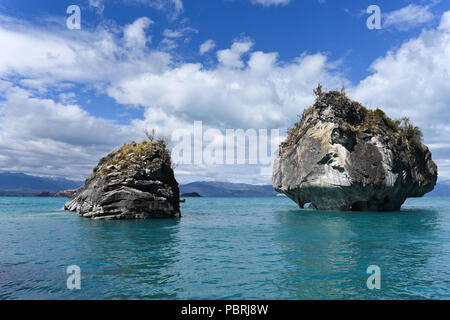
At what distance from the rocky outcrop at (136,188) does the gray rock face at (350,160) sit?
2049 centimetres

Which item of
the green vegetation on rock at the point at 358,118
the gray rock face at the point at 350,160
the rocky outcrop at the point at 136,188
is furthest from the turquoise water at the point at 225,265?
the green vegetation on rock at the point at 358,118

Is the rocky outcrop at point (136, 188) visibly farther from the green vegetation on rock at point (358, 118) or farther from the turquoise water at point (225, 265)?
the green vegetation on rock at point (358, 118)

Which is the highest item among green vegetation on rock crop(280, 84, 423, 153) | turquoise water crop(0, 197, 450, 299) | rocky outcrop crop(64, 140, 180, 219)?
green vegetation on rock crop(280, 84, 423, 153)

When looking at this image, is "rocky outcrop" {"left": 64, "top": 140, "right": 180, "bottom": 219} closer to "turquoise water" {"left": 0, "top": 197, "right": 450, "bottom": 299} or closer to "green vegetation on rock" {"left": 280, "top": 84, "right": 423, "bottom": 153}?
"turquoise water" {"left": 0, "top": 197, "right": 450, "bottom": 299}

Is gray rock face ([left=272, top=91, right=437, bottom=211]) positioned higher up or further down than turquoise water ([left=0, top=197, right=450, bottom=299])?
higher up

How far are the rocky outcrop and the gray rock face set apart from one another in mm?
20487

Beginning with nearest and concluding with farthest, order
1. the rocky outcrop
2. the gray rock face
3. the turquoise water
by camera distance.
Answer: the turquoise water < the rocky outcrop < the gray rock face

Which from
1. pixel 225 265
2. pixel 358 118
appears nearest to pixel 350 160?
pixel 358 118

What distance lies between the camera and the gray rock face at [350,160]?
134 feet

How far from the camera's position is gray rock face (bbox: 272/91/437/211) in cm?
4084

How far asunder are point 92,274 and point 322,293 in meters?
8.79

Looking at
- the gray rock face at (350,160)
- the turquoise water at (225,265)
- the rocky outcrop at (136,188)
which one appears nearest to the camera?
the turquoise water at (225,265)

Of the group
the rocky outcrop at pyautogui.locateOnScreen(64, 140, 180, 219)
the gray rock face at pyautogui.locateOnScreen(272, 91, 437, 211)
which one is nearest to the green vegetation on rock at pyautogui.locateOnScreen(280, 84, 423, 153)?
the gray rock face at pyautogui.locateOnScreen(272, 91, 437, 211)
